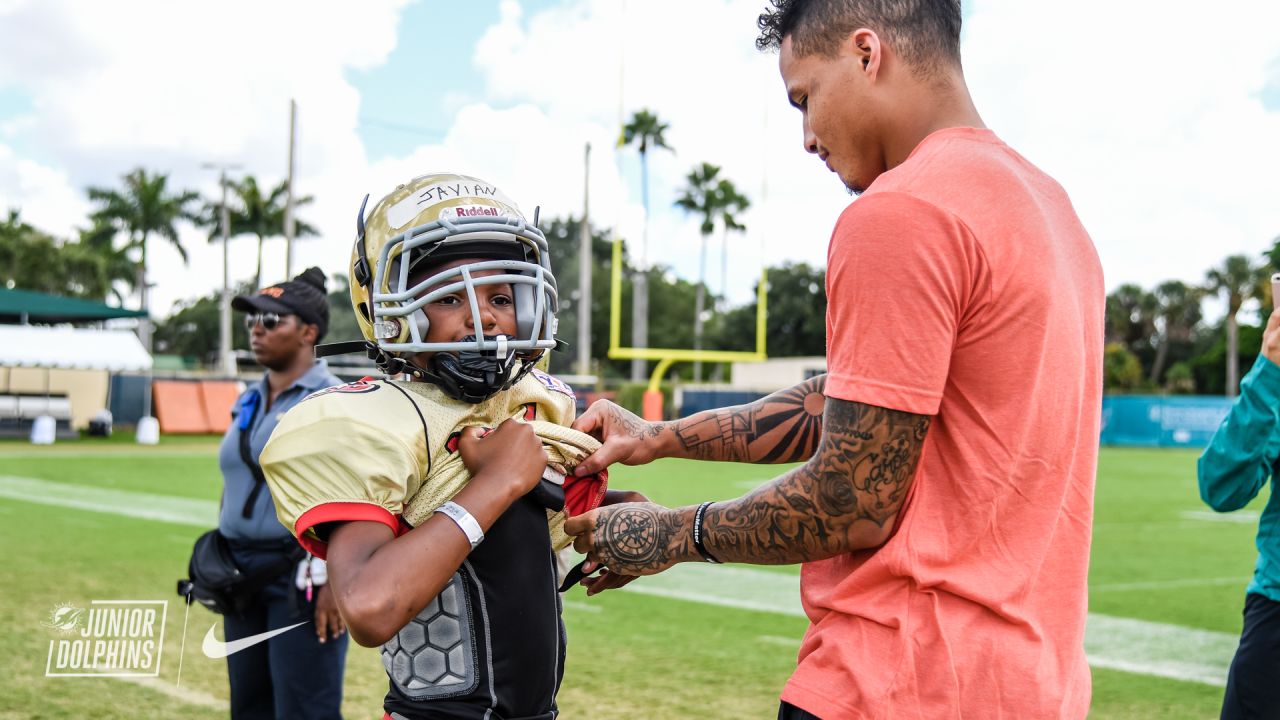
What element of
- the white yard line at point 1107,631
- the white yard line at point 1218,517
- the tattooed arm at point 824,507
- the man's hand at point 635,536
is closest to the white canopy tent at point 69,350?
the white yard line at point 1107,631

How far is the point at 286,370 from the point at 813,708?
148 inches

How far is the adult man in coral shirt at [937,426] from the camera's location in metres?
1.69

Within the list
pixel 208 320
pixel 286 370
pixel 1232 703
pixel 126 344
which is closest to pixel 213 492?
pixel 286 370

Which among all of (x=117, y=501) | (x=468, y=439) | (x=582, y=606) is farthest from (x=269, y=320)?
(x=117, y=501)

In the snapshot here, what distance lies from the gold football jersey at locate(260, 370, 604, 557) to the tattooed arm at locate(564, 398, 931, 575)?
314 millimetres

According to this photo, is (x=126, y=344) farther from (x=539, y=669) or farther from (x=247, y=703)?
(x=539, y=669)

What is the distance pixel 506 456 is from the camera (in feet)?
6.71

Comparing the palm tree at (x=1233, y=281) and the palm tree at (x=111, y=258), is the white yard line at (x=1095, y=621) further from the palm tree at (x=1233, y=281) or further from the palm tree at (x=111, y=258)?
the palm tree at (x=1233, y=281)

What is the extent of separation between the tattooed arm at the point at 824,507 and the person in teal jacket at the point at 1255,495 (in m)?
2.22

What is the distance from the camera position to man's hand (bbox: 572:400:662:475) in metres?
2.31

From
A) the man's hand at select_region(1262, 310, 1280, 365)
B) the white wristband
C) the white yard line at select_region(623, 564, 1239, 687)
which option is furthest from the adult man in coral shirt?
the white yard line at select_region(623, 564, 1239, 687)

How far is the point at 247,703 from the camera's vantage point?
448 cm

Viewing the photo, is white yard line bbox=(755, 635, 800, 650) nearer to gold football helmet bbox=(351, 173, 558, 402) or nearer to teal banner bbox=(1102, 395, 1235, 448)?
gold football helmet bbox=(351, 173, 558, 402)

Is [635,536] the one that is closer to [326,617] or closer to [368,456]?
[368,456]
